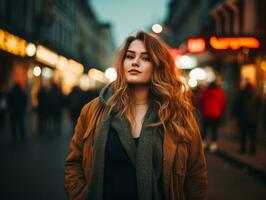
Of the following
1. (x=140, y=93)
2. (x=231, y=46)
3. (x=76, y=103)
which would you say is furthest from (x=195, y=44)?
(x=140, y=93)

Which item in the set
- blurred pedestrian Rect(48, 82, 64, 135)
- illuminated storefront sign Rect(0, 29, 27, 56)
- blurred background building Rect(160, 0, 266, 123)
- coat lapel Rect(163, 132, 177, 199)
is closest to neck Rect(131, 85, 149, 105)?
coat lapel Rect(163, 132, 177, 199)

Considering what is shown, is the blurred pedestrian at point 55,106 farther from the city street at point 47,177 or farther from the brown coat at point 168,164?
the brown coat at point 168,164

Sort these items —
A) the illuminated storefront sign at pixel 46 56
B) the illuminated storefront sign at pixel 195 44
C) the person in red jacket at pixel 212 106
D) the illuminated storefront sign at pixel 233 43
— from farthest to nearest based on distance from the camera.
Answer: the illuminated storefront sign at pixel 46 56, the illuminated storefront sign at pixel 195 44, the illuminated storefront sign at pixel 233 43, the person in red jacket at pixel 212 106

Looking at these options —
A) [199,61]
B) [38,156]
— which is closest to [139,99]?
[38,156]

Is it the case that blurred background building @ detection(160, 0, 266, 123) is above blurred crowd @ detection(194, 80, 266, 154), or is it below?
above

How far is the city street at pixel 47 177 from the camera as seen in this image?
7508mm

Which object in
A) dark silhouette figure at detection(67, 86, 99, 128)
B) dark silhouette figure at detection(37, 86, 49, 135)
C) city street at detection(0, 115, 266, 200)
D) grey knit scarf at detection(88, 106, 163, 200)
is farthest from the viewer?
dark silhouette figure at detection(37, 86, 49, 135)

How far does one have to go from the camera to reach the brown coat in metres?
2.84

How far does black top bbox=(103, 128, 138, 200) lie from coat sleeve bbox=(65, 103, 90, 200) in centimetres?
17

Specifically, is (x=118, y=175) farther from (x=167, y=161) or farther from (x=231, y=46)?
(x=231, y=46)

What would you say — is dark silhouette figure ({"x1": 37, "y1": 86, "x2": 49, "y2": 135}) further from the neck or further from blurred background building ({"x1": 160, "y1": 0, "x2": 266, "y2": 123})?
the neck

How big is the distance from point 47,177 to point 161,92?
6033 mm

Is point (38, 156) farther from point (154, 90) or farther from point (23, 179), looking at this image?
point (154, 90)

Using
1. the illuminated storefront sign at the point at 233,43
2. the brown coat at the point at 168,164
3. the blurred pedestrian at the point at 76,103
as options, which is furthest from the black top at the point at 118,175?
Answer: the blurred pedestrian at the point at 76,103
